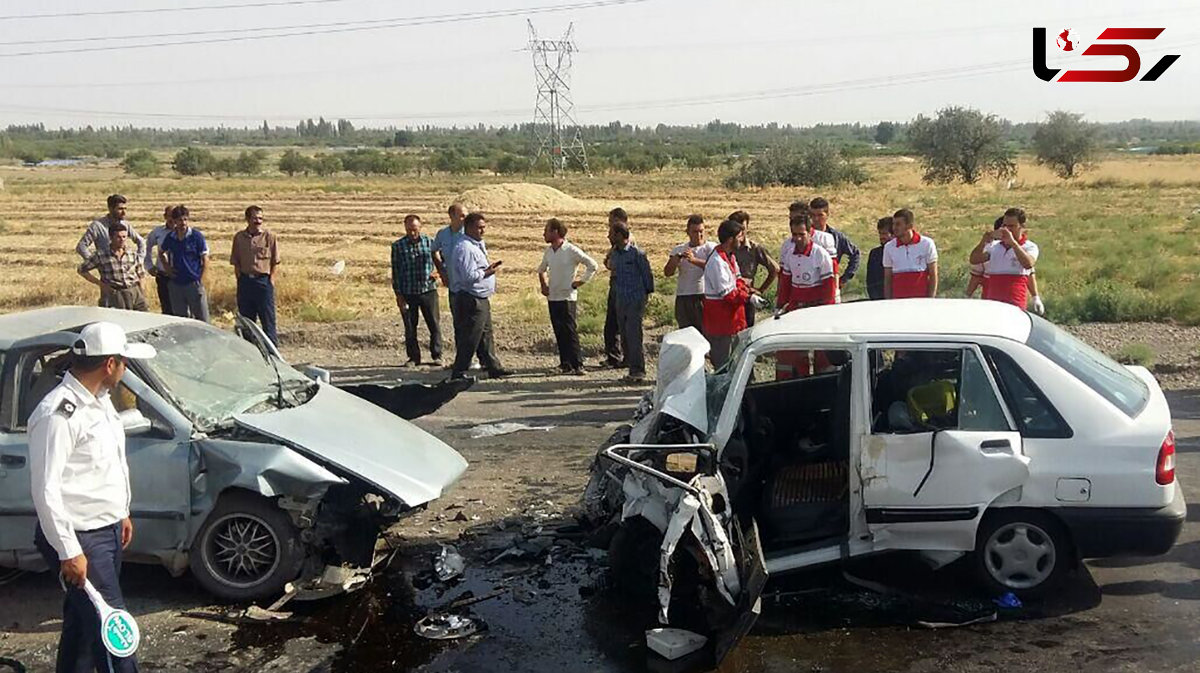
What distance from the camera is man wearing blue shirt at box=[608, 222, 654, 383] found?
11383 millimetres

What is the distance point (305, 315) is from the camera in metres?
16.2

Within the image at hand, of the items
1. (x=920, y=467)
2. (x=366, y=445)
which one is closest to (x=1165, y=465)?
(x=920, y=467)

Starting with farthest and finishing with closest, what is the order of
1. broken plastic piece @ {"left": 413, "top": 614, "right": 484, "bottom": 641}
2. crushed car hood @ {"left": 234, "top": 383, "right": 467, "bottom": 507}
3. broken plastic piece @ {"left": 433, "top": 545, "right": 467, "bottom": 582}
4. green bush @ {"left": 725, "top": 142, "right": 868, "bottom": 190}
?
green bush @ {"left": 725, "top": 142, "right": 868, "bottom": 190} → broken plastic piece @ {"left": 433, "top": 545, "right": 467, "bottom": 582} → crushed car hood @ {"left": 234, "top": 383, "right": 467, "bottom": 507} → broken plastic piece @ {"left": 413, "top": 614, "right": 484, "bottom": 641}

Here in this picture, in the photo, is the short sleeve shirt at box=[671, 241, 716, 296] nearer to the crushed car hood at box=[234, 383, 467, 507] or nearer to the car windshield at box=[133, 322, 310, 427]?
the crushed car hood at box=[234, 383, 467, 507]

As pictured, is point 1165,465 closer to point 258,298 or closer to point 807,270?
point 807,270

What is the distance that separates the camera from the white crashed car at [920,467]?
5.35 metres

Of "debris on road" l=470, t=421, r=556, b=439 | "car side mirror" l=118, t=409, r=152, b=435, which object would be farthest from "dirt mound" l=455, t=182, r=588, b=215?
"car side mirror" l=118, t=409, r=152, b=435

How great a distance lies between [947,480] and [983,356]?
675 mm

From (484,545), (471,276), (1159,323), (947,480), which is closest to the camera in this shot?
(947,480)

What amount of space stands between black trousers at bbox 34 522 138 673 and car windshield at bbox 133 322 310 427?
162cm

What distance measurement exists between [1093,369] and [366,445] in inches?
162

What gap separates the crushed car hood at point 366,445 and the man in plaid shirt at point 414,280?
19.3 feet

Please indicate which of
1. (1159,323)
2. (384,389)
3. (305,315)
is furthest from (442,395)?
(1159,323)

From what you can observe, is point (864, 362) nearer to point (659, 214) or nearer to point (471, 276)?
point (471, 276)
